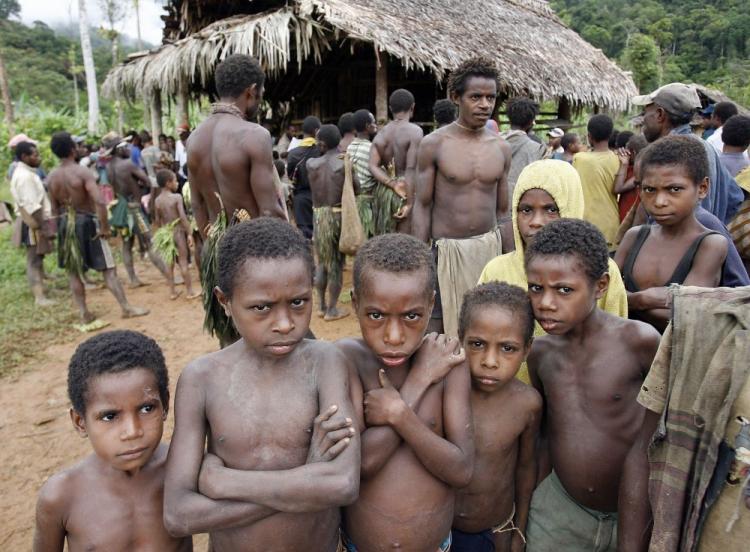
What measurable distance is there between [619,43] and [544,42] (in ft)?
85.0

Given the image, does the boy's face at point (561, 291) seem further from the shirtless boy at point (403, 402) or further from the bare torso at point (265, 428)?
the bare torso at point (265, 428)

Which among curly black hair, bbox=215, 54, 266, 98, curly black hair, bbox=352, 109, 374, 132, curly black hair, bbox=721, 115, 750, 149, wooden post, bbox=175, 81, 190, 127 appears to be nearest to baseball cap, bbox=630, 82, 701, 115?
curly black hair, bbox=721, 115, 750, 149

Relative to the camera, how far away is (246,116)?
3488mm

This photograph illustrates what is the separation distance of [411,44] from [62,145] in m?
5.06

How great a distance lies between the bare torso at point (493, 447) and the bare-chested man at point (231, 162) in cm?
197

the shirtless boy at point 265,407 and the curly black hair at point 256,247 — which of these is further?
the curly black hair at point 256,247

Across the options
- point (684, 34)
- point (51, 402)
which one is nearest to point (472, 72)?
point (51, 402)

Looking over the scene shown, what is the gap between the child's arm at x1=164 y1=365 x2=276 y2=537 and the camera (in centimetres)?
137

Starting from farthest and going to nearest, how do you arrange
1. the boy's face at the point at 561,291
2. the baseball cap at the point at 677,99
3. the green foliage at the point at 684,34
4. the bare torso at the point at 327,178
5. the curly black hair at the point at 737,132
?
the green foliage at the point at 684,34
the bare torso at the point at 327,178
the curly black hair at the point at 737,132
the baseball cap at the point at 677,99
the boy's face at the point at 561,291

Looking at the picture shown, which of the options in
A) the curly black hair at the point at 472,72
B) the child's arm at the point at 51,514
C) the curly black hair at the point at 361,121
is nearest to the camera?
the child's arm at the point at 51,514

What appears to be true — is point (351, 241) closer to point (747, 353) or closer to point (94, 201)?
point (94, 201)

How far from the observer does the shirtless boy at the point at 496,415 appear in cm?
177

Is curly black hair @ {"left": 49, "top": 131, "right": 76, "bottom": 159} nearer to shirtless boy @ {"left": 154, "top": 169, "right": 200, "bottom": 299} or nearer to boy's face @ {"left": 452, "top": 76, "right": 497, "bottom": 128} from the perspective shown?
shirtless boy @ {"left": 154, "top": 169, "right": 200, "bottom": 299}

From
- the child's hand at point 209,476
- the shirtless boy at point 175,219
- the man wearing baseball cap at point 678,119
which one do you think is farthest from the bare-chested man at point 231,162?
the shirtless boy at point 175,219
